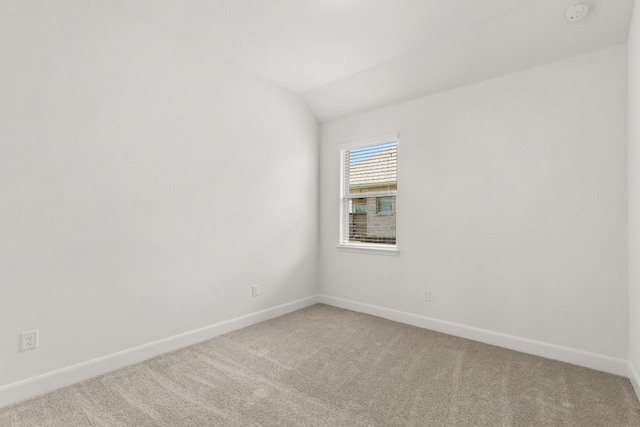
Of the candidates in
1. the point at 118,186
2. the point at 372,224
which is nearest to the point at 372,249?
the point at 372,224

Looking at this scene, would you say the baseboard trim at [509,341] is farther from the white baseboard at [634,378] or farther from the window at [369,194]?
the window at [369,194]

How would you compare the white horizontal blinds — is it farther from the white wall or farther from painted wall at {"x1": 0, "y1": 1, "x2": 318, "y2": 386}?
the white wall

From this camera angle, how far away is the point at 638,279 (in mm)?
1956

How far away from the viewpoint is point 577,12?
7.26 ft

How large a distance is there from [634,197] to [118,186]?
3640 millimetres

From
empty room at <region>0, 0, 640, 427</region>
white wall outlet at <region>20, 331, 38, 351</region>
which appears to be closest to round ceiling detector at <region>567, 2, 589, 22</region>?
empty room at <region>0, 0, 640, 427</region>

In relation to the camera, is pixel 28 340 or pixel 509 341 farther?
pixel 509 341

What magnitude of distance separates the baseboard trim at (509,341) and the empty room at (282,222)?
2cm

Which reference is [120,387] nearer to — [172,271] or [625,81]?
[172,271]

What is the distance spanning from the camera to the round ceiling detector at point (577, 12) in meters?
2.17

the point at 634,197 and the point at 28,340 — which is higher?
the point at 634,197

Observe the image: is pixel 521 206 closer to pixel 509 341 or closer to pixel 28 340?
pixel 509 341

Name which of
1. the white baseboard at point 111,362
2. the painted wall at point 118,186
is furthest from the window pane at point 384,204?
the white baseboard at point 111,362

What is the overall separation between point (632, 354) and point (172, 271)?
352 cm
